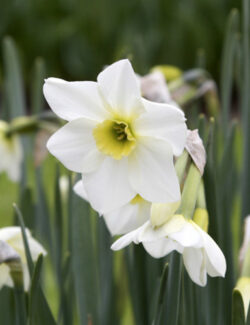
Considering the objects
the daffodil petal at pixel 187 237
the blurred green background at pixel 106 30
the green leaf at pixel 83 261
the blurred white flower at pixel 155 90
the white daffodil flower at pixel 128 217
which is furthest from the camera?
the blurred green background at pixel 106 30

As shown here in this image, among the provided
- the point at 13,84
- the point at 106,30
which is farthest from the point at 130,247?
the point at 106,30

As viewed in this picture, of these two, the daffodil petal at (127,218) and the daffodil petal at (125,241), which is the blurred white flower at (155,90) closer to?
the daffodil petal at (127,218)

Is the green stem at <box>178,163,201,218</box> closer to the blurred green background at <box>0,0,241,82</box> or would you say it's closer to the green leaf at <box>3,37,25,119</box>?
the green leaf at <box>3,37,25,119</box>

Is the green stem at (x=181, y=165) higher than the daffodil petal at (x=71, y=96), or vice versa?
the daffodil petal at (x=71, y=96)

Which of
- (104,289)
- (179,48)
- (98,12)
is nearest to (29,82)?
Result: (98,12)

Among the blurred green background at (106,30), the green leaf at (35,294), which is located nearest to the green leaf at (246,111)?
the green leaf at (35,294)

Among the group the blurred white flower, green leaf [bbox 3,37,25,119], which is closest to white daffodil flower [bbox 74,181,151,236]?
the blurred white flower
